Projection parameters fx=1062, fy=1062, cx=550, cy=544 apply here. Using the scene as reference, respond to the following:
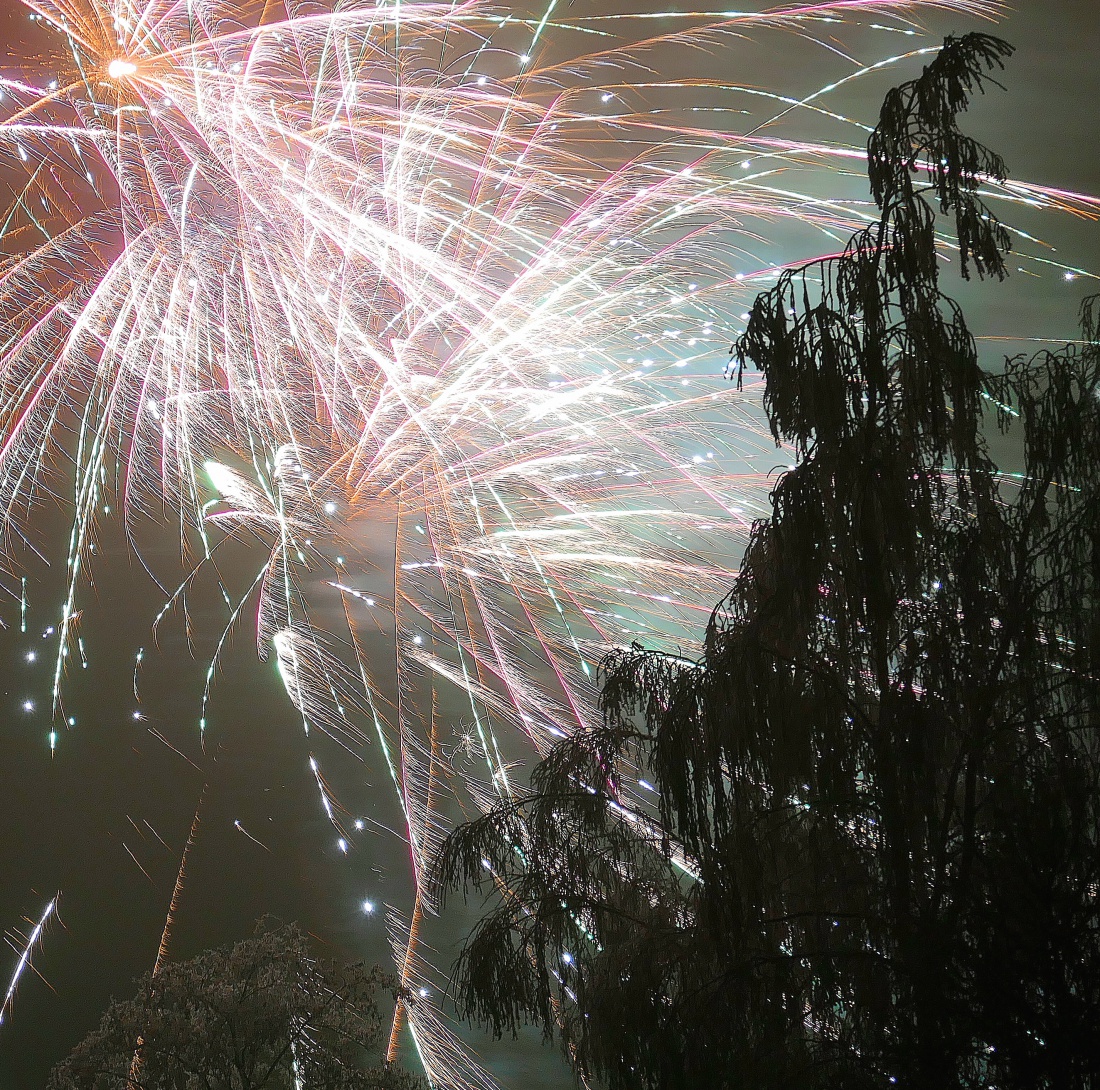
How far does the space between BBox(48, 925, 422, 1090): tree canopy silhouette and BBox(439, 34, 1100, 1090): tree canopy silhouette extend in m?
4.16

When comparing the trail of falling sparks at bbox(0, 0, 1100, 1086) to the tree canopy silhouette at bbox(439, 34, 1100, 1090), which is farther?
the trail of falling sparks at bbox(0, 0, 1100, 1086)

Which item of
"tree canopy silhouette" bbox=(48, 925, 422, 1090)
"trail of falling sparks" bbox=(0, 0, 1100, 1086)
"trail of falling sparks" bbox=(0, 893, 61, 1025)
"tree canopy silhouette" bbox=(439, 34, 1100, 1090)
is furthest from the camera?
"trail of falling sparks" bbox=(0, 893, 61, 1025)

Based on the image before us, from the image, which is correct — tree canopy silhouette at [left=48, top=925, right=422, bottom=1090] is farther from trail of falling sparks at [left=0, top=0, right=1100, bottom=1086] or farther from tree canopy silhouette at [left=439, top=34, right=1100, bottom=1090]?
tree canopy silhouette at [left=439, top=34, right=1100, bottom=1090]

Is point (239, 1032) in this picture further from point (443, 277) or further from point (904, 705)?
point (904, 705)

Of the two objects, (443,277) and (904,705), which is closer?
(904,705)

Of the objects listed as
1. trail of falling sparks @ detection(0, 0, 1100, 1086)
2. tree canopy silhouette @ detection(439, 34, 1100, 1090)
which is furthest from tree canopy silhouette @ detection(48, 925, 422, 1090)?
tree canopy silhouette @ detection(439, 34, 1100, 1090)

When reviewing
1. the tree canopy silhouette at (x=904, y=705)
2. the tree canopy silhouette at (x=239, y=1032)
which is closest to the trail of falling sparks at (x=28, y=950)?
the tree canopy silhouette at (x=239, y=1032)

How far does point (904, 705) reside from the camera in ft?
8.51

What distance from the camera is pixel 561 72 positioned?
7.18 metres

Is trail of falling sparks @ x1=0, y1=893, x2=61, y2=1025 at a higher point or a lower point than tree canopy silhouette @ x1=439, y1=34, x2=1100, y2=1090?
lower

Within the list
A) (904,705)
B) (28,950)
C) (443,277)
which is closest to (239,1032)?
(28,950)

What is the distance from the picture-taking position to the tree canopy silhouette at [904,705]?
2461 millimetres

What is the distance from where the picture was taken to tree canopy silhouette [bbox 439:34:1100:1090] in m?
2.46

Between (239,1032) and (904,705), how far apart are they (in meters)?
5.30
